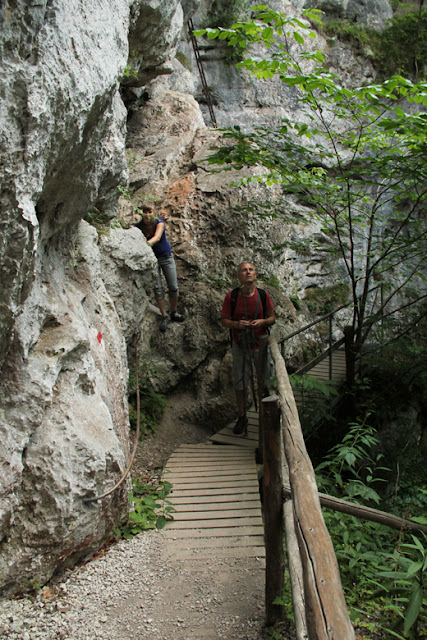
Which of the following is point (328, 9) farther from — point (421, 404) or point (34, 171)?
point (34, 171)

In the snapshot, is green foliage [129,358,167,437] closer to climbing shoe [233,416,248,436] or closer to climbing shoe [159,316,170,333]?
climbing shoe [159,316,170,333]

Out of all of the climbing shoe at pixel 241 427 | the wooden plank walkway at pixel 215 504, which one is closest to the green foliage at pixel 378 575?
the wooden plank walkway at pixel 215 504

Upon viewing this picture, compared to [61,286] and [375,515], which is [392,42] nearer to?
[61,286]

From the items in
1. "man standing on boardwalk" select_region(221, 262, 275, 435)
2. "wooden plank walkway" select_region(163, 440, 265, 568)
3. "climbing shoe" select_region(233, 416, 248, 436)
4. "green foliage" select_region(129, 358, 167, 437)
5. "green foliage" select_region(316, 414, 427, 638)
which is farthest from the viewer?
"green foliage" select_region(129, 358, 167, 437)

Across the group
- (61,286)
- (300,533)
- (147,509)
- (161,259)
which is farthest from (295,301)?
(300,533)

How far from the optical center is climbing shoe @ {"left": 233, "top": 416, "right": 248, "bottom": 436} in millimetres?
6363

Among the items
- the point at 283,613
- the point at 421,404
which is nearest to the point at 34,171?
the point at 283,613

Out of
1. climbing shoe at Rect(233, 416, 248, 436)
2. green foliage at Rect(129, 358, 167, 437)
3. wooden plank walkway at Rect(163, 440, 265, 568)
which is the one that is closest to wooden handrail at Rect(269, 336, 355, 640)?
wooden plank walkway at Rect(163, 440, 265, 568)

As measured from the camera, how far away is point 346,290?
11461 millimetres

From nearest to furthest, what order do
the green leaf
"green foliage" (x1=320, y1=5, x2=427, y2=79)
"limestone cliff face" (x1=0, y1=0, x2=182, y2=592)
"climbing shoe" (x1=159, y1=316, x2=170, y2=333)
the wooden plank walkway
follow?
the green leaf, "limestone cliff face" (x1=0, y1=0, x2=182, y2=592), the wooden plank walkway, "climbing shoe" (x1=159, y1=316, x2=170, y2=333), "green foliage" (x1=320, y1=5, x2=427, y2=79)

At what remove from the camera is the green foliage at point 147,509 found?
4.08 meters

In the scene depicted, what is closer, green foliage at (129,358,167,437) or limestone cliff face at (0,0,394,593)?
limestone cliff face at (0,0,394,593)

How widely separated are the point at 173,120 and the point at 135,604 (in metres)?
9.38

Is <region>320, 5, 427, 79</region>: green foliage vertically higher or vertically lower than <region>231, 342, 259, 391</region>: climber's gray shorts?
higher
